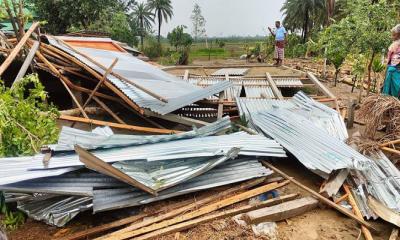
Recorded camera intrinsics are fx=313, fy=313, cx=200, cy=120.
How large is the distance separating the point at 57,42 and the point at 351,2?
744 centimetres

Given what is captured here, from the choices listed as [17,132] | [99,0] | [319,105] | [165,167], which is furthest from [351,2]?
[99,0]

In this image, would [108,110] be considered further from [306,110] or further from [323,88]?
[323,88]

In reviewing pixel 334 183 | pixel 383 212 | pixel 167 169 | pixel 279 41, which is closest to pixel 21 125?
pixel 167 169

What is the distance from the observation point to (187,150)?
416cm

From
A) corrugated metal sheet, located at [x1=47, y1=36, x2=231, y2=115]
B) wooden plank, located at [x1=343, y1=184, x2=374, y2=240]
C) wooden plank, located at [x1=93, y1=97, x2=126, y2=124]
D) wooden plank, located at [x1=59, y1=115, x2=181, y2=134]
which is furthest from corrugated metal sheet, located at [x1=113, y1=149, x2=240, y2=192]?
wooden plank, located at [x1=93, y1=97, x2=126, y2=124]

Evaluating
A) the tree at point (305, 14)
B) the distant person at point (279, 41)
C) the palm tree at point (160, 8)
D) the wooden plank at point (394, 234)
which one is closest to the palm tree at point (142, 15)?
the palm tree at point (160, 8)

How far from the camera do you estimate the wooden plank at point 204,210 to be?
3.29 m

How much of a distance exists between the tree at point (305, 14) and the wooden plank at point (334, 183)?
3010 cm

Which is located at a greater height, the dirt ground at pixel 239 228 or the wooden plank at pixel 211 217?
the wooden plank at pixel 211 217

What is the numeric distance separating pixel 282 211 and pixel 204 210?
93 centimetres

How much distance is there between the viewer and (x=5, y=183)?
9.98ft

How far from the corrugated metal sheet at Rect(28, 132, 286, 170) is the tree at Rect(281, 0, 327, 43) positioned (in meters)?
29.9

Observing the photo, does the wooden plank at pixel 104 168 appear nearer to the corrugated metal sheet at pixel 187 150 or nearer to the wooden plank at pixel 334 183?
the corrugated metal sheet at pixel 187 150

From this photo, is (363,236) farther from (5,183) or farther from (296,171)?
(5,183)
